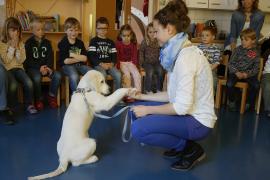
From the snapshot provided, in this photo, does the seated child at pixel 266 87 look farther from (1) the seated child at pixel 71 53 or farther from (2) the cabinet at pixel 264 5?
(1) the seated child at pixel 71 53

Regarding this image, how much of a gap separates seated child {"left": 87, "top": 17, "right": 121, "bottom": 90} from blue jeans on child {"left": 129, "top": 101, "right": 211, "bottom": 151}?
2029 mm

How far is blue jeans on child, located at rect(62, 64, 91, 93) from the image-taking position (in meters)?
3.94

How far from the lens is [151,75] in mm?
4613

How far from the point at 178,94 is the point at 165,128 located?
9.8 inches

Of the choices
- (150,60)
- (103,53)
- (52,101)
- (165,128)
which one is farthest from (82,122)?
(150,60)

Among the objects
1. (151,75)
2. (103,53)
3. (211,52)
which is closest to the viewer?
(103,53)

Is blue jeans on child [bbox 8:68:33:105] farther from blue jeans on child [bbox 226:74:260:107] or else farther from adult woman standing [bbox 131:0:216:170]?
blue jeans on child [bbox 226:74:260:107]

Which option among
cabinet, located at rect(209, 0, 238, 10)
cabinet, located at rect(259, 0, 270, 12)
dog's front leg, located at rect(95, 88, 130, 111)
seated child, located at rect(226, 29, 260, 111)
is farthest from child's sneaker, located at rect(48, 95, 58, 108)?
cabinet, located at rect(259, 0, 270, 12)

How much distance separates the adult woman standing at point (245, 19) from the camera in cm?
489

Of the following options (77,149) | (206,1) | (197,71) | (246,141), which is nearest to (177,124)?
(197,71)

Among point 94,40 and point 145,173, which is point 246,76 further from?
point 145,173

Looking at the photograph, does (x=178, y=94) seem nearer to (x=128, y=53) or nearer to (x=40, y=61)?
(x=40, y=61)

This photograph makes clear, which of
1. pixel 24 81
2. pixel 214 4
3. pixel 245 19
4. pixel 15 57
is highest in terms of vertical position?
pixel 214 4

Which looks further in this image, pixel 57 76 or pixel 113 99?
pixel 57 76
